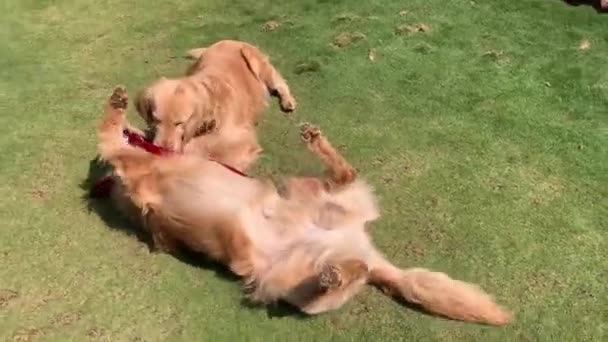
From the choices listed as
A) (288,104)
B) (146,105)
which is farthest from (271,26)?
(146,105)

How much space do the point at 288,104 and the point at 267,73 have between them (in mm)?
239

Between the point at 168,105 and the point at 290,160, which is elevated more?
the point at 168,105

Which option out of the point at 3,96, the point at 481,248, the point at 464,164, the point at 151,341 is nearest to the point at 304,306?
the point at 151,341

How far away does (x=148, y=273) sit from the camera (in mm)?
2740

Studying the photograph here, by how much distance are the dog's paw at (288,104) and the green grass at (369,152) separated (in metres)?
0.06

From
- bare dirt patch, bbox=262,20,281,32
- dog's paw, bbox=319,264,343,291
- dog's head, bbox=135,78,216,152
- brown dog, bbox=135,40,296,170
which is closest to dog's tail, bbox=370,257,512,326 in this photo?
dog's paw, bbox=319,264,343,291

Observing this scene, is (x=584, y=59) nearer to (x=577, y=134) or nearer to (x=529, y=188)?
(x=577, y=134)

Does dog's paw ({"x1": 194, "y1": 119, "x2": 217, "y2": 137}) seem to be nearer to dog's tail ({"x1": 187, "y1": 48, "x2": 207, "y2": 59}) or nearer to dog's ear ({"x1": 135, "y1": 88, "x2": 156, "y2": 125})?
dog's ear ({"x1": 135, "y1": 88, "x2": 156, "y2": 125})

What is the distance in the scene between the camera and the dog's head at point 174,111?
10.2 ft

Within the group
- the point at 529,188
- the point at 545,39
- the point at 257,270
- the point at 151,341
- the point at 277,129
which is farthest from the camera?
the point at 545,39

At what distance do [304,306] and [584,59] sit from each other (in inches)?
76.6

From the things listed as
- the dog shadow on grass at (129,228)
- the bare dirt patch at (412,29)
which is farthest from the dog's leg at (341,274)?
the bare dirt patch at (412,29)

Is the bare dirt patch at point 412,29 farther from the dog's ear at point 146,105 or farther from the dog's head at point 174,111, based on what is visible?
the dog's ear at point 146,105

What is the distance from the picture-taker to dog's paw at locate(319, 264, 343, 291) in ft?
8.12
